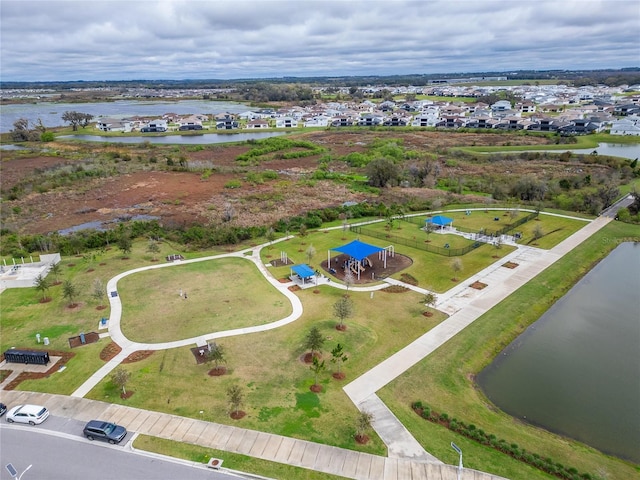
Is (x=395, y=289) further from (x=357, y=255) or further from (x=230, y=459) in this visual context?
(x=230, y=459)

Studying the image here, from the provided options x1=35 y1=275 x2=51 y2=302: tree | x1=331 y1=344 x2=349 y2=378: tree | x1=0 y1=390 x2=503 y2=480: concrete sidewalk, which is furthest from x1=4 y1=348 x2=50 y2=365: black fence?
x1=331 y1=344 x2=349 y2=378: tree

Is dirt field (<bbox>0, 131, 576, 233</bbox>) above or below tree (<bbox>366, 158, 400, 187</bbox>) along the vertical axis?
below

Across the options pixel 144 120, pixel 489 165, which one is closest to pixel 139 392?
pixel 489 165

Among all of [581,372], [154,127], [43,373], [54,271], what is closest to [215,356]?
[43,373]

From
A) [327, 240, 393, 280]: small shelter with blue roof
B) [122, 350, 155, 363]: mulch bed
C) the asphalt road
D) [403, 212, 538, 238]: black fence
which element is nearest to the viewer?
the asphalt road

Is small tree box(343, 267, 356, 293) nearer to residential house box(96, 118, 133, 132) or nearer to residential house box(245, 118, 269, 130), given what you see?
residential house box(245, 118, 269, 130)
